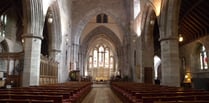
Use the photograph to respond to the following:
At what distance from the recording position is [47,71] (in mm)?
14156

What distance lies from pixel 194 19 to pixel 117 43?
18224 mm

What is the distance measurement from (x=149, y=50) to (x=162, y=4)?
588cm

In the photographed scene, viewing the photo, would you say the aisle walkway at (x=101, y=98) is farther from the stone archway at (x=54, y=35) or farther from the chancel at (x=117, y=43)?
the stone archway at (x=54, y=35)

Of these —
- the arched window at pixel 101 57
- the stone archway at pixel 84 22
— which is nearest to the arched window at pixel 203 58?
the stone archway at pixel 84 22

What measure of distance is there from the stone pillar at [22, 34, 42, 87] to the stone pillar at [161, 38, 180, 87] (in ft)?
23.1

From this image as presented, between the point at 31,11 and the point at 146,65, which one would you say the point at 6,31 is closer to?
the point at 31,11

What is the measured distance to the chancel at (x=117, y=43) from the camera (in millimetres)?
5874

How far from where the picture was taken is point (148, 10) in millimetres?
15328

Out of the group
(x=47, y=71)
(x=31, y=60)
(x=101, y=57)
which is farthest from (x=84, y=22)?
(x=101, y=57)

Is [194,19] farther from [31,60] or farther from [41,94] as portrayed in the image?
[41,94]

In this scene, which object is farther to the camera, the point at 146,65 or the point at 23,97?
the point at 146,65

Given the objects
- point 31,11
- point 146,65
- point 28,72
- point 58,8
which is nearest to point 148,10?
point 146,65

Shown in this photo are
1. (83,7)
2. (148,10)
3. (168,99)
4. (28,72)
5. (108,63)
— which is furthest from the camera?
(108,63)

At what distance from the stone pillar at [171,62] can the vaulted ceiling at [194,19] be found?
14.0ft
